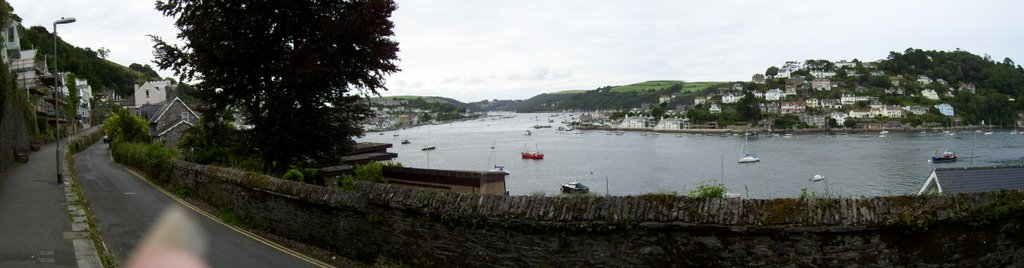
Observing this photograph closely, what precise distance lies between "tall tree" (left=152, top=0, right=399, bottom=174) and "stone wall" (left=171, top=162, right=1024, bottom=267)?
21.9 feet

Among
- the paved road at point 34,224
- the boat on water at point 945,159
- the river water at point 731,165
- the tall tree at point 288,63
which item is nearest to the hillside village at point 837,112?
the river water at point 731,165

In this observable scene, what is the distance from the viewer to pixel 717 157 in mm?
90875

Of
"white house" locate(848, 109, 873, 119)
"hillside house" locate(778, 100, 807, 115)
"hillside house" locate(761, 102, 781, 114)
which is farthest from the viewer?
"hillside house" locate(761, 102, 781, 114)

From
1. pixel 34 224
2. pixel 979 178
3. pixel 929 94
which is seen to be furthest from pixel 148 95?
pixel 929 94

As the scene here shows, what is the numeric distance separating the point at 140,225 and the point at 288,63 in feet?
15.5

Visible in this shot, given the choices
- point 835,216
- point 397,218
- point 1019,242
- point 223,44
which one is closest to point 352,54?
point 223,44

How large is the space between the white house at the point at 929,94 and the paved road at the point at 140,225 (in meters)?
210

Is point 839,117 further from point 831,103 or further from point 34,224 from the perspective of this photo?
point 34,224

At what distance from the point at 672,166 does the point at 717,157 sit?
55.8 feet

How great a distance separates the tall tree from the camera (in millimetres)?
15812

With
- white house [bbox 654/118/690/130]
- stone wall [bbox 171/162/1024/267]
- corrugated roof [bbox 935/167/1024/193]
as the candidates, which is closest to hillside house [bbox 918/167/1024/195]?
A: corrugated roof [bbox 935/167/1024/193]

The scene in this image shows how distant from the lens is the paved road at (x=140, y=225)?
11120mm

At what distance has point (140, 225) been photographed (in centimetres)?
1387

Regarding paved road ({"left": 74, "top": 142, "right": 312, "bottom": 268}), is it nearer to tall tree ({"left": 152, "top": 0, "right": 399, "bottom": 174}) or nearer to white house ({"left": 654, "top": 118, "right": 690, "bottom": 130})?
tall tree ({"left": 152, "top": 0, "right": 399, "bottom": 174})
